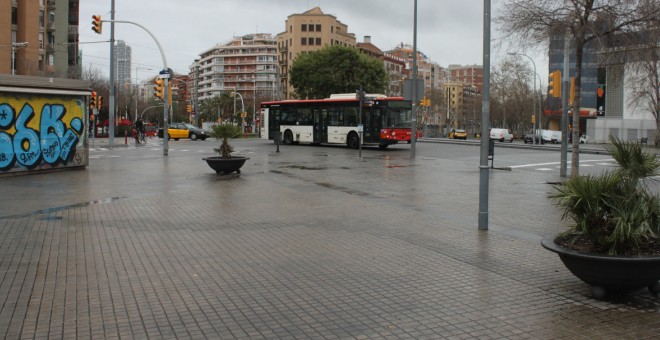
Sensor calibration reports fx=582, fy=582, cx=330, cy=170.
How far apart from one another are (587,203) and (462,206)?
21.3ft

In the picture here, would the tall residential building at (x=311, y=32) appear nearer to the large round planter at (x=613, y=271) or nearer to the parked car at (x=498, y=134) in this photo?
the parked car at (x=498, y=134)

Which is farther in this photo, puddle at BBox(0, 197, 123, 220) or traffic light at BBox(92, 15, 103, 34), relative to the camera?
traffic light at BBox(92, 15, 103, 34)

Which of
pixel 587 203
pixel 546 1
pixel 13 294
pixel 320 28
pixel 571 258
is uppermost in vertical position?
pixel 320 28

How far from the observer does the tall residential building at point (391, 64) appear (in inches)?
4943

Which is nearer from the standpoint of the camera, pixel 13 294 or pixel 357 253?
pixel 13 294

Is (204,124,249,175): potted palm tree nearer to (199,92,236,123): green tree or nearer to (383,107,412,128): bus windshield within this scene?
(383,107,412,128): bus windshield

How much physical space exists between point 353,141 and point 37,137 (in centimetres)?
2049

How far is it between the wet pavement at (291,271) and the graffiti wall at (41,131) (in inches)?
177

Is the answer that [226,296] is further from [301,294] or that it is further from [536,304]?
[536,304]

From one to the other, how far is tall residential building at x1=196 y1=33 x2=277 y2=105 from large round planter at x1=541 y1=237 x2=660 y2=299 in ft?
465

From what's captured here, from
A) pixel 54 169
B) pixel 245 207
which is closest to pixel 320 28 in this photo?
pixel 54 169

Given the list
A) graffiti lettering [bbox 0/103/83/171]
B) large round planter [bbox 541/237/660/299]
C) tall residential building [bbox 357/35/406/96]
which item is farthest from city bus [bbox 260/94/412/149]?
tall residential building [bbox 357/35/406/96]

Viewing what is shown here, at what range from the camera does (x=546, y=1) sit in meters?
15.7

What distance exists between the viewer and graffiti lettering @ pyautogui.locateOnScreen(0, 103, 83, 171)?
56.2 ft
